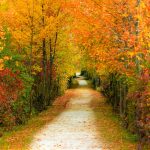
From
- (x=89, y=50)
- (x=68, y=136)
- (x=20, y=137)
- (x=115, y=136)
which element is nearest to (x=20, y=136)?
(x=20, y=137)

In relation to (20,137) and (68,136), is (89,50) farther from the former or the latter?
(20,137)

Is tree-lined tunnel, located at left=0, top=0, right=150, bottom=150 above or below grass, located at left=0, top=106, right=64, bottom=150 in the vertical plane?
above

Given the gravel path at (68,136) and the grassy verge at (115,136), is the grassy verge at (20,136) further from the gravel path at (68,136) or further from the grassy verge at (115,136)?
the grassy verge at (115,136)

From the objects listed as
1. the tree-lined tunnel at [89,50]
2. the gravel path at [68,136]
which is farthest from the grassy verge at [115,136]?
the gravel path at [68,136]

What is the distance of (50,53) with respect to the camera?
31.8 m

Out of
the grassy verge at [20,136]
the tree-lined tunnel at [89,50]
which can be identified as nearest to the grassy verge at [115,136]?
the tree-lined tunnel at [89,50]

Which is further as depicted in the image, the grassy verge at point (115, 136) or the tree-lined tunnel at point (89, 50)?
the grassy verge at point (115, 136)

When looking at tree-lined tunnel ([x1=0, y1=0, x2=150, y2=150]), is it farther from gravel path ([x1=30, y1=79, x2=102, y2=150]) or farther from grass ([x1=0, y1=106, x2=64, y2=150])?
grass ([x1=0, y1=106, x2=64, y2=150])

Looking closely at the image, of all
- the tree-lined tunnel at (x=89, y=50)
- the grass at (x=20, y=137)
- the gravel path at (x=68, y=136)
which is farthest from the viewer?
the grass at (x=20, y=137)

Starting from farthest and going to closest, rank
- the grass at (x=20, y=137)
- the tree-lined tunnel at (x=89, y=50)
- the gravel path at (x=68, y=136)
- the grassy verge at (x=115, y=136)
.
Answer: the grass at (x=20, y=137)
the grassy verge at (x=115, y=136)
the gravel path at (x=68, y=136)
the tree-lined tunnel at (x=89, y=50)

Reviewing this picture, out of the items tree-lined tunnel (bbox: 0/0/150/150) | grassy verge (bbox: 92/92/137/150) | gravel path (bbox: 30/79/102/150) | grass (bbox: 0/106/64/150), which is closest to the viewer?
tree-lined tunnel (bbox: 0/0/150/150)

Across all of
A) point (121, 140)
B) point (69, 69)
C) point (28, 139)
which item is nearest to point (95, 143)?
point (121, 140)

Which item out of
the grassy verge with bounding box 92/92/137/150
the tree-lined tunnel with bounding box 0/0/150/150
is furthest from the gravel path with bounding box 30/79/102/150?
the grassy verge with bounding box 92/92/137/150

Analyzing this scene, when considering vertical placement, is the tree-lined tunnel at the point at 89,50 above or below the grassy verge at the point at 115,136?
above
